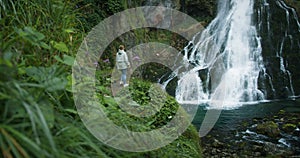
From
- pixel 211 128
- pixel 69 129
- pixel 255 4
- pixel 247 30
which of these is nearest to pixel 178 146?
pixel 69 129

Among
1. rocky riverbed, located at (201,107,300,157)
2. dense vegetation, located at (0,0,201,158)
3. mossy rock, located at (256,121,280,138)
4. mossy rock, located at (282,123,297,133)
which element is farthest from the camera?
mossy rock, located at (282,123,297,133)

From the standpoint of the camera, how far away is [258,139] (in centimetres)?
569

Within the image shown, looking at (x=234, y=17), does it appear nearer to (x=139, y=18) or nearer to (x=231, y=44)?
(x=231, y=44)

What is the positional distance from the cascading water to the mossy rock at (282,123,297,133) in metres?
2.51

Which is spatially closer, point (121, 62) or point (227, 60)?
point (121, 62)

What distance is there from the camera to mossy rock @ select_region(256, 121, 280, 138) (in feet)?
19.4

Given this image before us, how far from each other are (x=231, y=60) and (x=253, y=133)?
505 centimetres

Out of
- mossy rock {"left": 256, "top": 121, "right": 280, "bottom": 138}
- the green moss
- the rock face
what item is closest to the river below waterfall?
mossy rock {"left": 256, "top": 121, "right": 280, "bottom": 138}

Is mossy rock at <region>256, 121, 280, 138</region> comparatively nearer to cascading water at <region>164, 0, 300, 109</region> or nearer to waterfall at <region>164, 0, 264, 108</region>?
cascading water at <region>164, 0, 300, 109</region>

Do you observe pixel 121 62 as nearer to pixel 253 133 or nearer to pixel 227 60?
pixel 253 133

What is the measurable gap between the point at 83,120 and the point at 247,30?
34.5ft

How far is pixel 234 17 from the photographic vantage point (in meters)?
11.7

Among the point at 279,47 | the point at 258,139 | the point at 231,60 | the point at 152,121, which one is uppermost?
the point at 279,47

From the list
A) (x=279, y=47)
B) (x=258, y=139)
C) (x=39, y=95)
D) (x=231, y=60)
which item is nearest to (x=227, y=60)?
(x=231, y=60)
